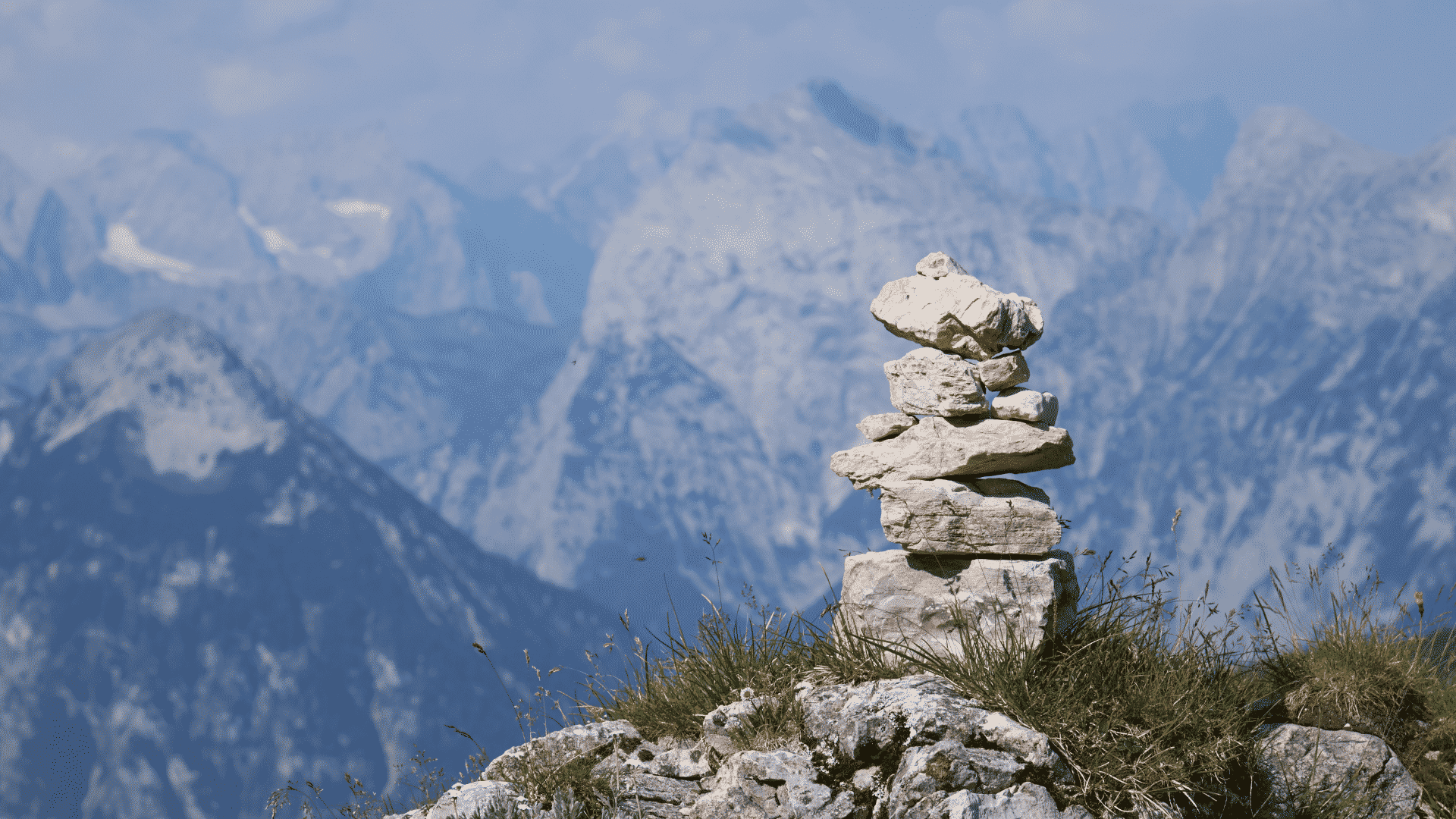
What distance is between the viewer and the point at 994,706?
816cm

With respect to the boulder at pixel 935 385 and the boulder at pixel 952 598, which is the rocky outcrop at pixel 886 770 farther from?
the boulder at pixel 935 385

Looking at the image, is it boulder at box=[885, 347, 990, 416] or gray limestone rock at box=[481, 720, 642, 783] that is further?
boulder at box=[885, 347, 990, 416]

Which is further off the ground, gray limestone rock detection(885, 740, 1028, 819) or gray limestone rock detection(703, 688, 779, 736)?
gray limestone rock detection(703, 688, 779, 736)

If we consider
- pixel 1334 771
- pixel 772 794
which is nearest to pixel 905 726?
pixel 772 794

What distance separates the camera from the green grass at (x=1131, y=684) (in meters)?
8.05

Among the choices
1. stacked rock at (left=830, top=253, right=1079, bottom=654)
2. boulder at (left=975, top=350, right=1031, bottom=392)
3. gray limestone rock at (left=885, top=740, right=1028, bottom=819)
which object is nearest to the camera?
gray limestone rock at (left=885, top=740, right=1028, bottom=819)

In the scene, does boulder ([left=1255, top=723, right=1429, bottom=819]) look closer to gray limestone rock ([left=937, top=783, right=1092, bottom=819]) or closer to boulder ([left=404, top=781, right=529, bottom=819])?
gray limestone rock ([left=937, top=783, right=1092, bottom=819])

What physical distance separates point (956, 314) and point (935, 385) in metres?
0.71

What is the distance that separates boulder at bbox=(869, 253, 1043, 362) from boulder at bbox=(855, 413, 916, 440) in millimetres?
760

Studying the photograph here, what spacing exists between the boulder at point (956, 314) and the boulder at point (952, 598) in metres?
2.00

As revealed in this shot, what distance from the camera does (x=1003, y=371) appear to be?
9961 millimetres

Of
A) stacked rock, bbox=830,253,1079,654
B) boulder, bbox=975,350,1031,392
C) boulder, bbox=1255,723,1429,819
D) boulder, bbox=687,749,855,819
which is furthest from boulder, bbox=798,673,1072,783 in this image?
boulder, bbox=975,350,1031,392

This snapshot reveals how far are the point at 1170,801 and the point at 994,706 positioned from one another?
1.41 meters

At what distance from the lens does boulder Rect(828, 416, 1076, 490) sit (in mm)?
9688
